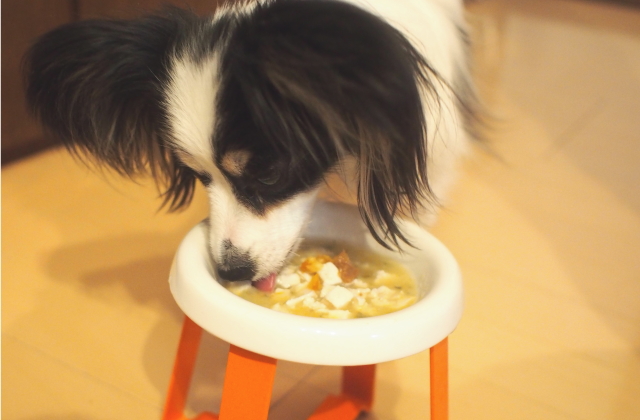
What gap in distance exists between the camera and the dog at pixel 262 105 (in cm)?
83

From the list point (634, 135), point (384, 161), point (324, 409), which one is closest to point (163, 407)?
point (324, 409)

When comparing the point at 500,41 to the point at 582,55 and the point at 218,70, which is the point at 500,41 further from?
the point at 218,70

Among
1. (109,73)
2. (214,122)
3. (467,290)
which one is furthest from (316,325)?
(467,290)

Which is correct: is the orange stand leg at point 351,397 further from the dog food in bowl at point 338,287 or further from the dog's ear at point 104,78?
the dog's ear at point 104,78

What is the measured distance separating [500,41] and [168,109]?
3.14 metres

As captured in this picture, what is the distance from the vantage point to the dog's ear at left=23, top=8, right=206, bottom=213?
112 centimetres

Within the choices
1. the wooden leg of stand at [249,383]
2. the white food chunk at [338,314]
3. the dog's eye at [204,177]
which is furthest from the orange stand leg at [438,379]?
the dog's eye at [204,177]

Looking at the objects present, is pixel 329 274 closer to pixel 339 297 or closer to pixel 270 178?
pixel 339 297

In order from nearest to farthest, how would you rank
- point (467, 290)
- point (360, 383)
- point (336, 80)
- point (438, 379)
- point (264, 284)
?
point (336, 80) → point (438, 379) → point (264, 284) → point (360, 383) → point (467, 290)

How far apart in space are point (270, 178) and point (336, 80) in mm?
273

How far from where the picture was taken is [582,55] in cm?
359

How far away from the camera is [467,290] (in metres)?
1.64

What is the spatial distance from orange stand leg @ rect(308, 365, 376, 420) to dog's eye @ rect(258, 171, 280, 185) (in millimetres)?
396

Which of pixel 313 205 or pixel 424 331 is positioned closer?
pixel 424 331
